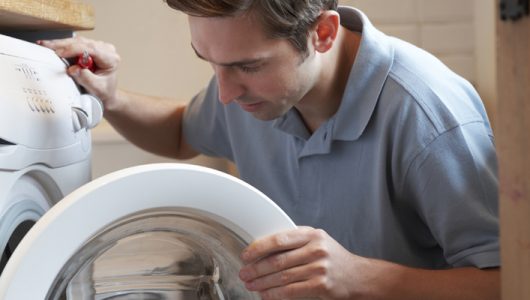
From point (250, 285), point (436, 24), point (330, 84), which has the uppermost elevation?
point (330, 84)

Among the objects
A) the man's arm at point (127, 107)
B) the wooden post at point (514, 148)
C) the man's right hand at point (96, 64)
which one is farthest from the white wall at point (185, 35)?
the wooden post at point (514, 148)

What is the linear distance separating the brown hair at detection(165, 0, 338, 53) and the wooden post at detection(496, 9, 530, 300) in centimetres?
52

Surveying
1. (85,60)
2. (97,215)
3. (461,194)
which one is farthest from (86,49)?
(461,194)

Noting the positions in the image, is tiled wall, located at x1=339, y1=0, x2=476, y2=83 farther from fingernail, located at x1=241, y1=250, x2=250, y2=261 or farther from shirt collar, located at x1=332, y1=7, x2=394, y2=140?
fingernail, located at x1=241, y1=250, x2=250, y2=261

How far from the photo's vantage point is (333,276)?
109cm

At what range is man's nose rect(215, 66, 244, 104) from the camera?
1227mm

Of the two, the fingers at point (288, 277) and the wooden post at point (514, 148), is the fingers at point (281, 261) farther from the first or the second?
the wooden post at point (514, 148)

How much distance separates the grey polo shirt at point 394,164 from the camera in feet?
3.92

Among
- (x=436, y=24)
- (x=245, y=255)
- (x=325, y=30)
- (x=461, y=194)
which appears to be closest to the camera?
(x=245, y=255)

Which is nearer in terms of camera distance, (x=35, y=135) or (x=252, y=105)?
(x=35, y=135)

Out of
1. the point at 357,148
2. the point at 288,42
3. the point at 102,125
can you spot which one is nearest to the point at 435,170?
the point at 357,148

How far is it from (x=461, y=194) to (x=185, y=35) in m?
1.29

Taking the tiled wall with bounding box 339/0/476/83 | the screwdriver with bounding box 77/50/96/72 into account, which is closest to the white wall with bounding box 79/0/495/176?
the tiled wall with bounding box 339/0/476/83

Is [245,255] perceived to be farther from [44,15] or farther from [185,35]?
[185,35]
